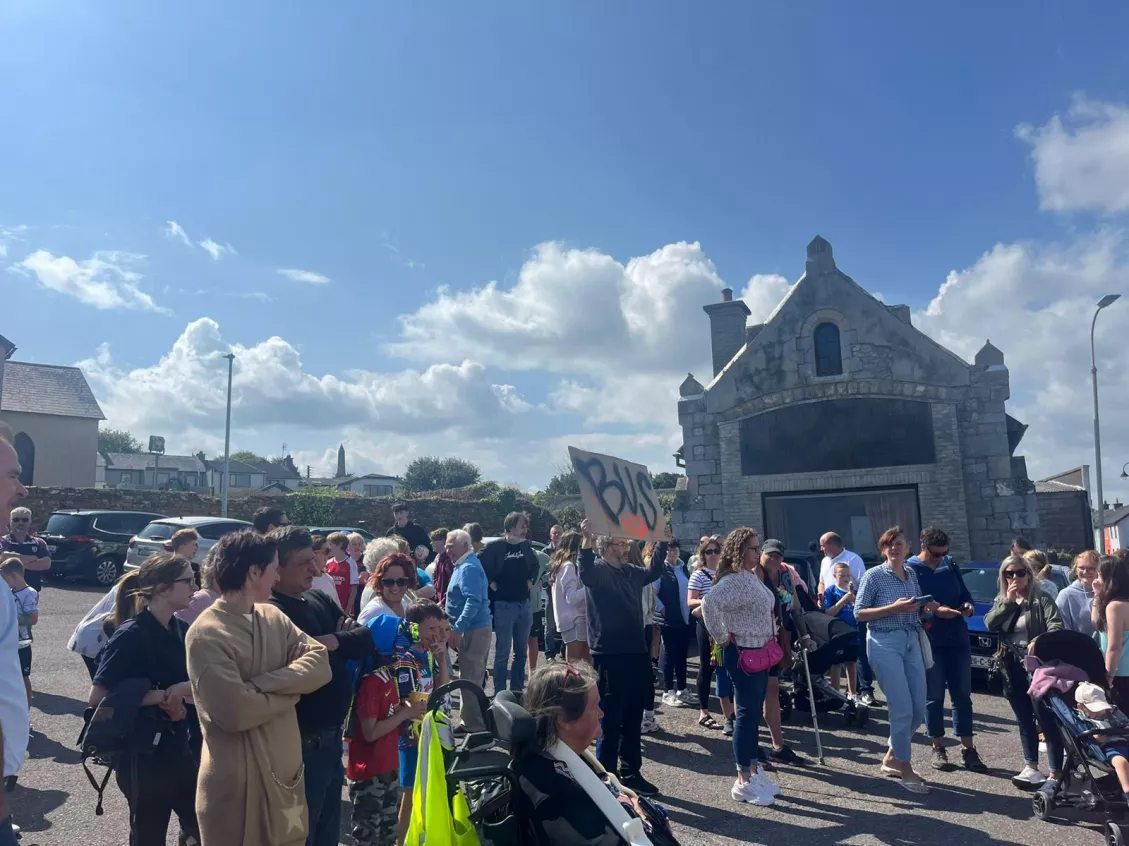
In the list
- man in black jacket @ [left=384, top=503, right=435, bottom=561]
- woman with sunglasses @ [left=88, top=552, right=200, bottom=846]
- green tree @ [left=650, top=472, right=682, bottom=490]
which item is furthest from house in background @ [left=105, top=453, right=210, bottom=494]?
woman with sunglasses @ [left=88, top=552, right=200, bottom=846]

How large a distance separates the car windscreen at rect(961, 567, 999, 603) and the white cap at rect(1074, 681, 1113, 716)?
18.0ft

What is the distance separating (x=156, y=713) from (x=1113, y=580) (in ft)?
19.8

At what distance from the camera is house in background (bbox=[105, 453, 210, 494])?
248ft

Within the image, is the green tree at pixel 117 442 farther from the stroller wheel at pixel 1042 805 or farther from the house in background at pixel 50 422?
the stroller wheel at pixel 1042 805

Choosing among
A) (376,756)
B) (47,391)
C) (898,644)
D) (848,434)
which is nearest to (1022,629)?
(898,644)

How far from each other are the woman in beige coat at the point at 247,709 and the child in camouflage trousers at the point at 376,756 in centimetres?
79

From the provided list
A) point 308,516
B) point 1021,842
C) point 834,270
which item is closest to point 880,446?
point 834,270

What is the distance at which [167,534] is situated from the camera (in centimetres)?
1623

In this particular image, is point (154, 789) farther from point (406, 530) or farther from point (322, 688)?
point (406, 530)

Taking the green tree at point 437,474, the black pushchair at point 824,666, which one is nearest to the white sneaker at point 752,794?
the black pushchair at point 824,666

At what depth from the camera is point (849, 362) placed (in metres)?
17.5

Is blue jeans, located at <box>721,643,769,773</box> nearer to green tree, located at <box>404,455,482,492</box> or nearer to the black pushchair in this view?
the black pushchair

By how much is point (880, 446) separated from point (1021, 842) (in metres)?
13.0

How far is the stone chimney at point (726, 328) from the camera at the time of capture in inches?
795
